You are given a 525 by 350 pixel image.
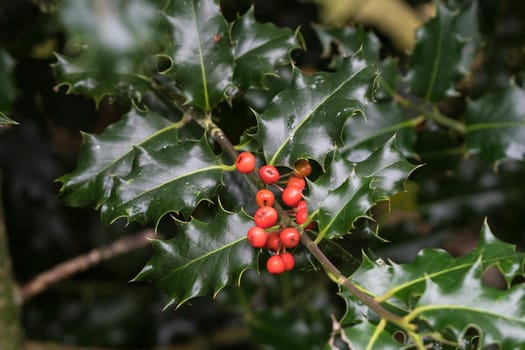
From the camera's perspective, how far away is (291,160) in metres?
0.90

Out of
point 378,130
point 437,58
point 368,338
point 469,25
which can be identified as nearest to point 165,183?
point 368,338

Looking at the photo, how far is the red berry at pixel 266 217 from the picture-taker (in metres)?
0.81

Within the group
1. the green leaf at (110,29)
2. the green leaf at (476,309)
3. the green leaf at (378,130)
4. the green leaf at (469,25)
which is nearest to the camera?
the green leaf at (110,29)

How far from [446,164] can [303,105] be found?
54 cm

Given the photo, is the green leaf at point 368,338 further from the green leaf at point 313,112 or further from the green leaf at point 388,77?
the green leaf at point 388,77

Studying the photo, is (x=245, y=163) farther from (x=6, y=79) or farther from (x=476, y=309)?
(x=6, y=79)

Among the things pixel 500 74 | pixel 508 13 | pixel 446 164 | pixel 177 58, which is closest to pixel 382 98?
pixel 446 164

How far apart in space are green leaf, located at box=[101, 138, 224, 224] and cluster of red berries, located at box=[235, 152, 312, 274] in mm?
53

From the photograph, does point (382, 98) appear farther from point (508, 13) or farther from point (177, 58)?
point (508, 13)

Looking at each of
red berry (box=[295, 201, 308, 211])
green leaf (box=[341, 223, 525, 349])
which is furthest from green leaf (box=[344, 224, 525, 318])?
red berry (box=[295, 201, 308, 211])

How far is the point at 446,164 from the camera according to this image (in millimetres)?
1350

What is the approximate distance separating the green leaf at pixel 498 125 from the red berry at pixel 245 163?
21.6 inches

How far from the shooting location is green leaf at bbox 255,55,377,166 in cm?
89

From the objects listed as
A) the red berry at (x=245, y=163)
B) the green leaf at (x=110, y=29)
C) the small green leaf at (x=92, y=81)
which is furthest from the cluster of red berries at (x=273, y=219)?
the green leaf at (x=110, y=29)
